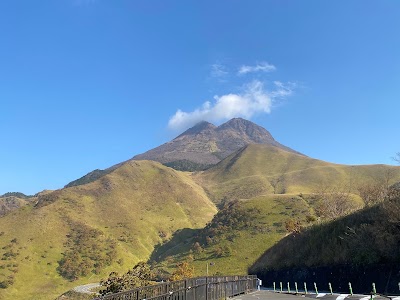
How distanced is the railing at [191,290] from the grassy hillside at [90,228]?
70739 millimetres

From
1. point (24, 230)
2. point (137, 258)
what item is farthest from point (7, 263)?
point (137, 258)

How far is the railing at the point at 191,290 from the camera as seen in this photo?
12368 millimetres

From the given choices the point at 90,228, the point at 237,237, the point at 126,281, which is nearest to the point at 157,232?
the point at 90,228

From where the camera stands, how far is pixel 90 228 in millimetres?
124812

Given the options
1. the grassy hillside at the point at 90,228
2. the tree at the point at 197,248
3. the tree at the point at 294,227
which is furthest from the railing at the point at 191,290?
the tree at the point at 197,248

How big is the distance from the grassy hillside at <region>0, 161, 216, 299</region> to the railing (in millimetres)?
70739

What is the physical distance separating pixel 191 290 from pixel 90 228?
11440 cm

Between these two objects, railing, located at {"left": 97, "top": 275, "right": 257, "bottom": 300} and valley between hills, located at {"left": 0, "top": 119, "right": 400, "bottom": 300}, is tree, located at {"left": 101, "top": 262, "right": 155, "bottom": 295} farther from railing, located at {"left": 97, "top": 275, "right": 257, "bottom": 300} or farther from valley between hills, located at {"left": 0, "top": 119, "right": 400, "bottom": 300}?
valley between hills, located at {"left": 0, "top": 119, "right": 400, "bottom": 300}

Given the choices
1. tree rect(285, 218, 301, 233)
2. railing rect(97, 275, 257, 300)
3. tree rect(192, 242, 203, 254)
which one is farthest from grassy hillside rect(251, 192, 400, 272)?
tree rect(192, 242, 203, 254)

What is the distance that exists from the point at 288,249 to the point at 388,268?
2218 centimetres

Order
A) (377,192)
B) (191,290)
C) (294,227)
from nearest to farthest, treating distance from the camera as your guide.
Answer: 1. (191,290)
2. (377,192)
3. (294,227)

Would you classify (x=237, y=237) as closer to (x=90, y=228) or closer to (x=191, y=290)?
(x=90, y=228)

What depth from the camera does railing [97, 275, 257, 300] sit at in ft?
40.6

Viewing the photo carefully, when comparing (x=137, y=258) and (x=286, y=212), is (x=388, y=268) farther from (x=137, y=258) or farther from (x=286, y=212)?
(x=137, y=258)
